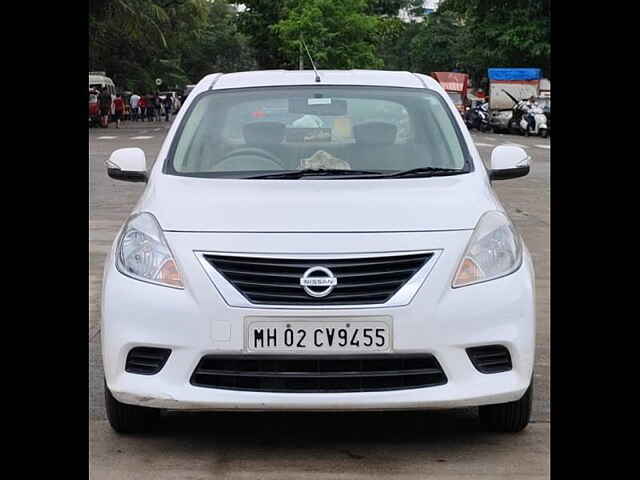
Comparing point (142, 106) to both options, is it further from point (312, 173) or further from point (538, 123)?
point (312, 173)

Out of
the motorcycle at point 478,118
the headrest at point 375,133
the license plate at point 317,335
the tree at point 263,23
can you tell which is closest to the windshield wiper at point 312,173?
the headrest at point 375,133

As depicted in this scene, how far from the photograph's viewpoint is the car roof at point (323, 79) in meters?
6.26

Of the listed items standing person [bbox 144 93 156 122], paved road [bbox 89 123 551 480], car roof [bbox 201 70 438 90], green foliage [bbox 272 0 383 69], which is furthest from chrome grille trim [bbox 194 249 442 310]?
standing person [bbox 144 93 156 122]

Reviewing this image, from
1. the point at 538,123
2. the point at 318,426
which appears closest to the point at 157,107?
the point at 538,123

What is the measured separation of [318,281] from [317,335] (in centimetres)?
20

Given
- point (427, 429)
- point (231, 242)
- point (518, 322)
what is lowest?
point (427, 429)

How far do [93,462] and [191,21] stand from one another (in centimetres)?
6720

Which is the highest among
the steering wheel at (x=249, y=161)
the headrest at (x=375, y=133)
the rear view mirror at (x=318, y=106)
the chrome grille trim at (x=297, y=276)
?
the rear view mirror at (x=318, y=106)

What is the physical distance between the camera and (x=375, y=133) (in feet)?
19.6

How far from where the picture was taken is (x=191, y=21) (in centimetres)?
7056

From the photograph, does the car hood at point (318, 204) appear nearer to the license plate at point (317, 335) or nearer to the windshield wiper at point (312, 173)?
the windshield wiper at point (312, 173)
